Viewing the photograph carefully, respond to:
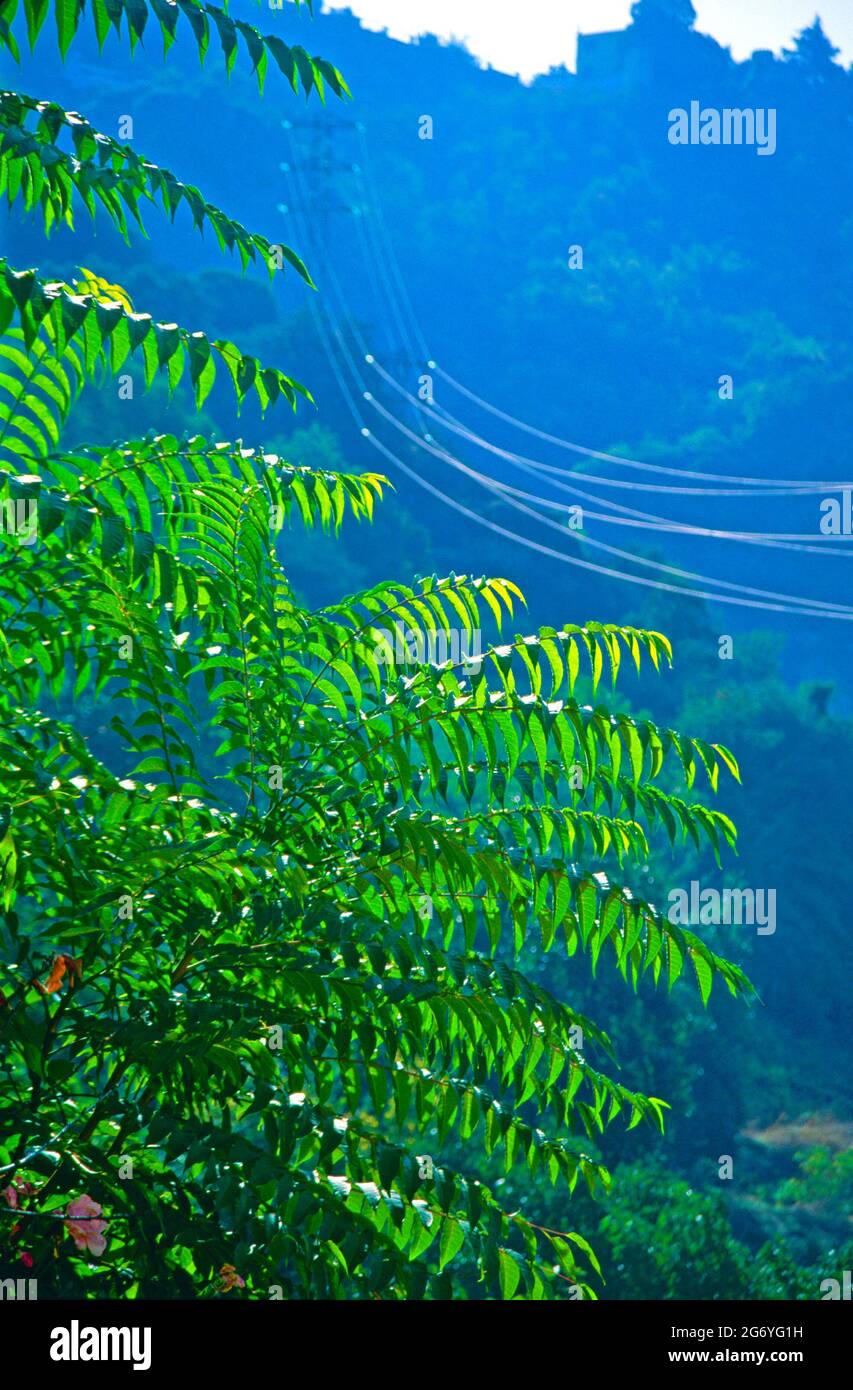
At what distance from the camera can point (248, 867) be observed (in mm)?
1226

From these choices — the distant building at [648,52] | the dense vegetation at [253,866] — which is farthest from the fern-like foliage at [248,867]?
the distant building at [648,52]

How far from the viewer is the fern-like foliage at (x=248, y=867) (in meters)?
1.19

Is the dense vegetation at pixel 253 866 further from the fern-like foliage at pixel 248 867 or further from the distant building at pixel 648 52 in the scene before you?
the distant building at pixel 648 52

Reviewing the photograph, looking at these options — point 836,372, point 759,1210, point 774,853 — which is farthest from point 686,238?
point 759,1210

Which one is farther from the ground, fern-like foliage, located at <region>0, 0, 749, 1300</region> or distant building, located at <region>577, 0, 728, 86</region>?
distant building, located at <region>577, 0, 728, 86</region>

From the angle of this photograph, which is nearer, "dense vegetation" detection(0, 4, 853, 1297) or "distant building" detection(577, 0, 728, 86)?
"dense vegetation" detection(0, 4, 853, 1297)

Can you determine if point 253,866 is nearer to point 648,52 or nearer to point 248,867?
point 248,867

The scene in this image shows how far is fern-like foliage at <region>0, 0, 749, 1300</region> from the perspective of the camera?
1.19m

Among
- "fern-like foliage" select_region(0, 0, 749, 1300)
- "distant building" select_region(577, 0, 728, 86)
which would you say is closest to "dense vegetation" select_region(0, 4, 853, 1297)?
"fern-like foliage" select_region(0, 0, 749, 1300)

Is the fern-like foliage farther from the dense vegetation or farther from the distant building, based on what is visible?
the distant building

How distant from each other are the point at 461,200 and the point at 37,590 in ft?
70.0

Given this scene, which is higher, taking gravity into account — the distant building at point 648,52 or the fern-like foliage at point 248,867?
the distant building at point 648,52

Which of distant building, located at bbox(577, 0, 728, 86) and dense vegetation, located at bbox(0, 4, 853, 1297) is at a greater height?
distant building, located at bbox(577, 0, 728, 86)

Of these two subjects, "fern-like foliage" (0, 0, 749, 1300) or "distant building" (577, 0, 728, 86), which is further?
"distant building" (577, 0, 728, 86)
